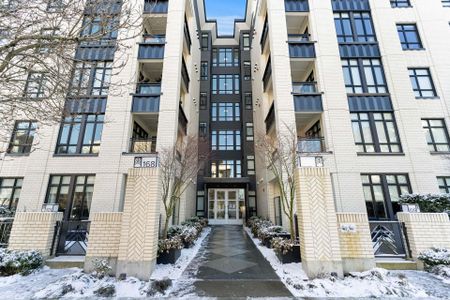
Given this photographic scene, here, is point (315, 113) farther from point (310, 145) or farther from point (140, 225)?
point (140, 225)

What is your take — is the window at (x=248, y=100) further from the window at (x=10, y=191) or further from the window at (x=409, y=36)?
the window at (x=10, y=191)

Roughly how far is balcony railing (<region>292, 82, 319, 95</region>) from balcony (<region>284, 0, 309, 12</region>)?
6035 millimetres

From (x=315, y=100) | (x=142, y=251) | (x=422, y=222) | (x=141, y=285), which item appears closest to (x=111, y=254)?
(x=142, y=251)

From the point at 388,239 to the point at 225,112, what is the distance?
67.6ft

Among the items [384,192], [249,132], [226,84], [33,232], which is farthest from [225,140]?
[33,232]

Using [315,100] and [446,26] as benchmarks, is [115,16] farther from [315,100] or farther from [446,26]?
[446,26]

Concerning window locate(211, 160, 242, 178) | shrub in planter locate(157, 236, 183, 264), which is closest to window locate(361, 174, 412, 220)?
shrub in planter locate(157, 236, 183, 264)

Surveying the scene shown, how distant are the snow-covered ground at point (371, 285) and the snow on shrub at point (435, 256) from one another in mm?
387

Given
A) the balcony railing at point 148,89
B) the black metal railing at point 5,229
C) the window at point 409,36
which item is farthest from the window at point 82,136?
the window at point 409,36

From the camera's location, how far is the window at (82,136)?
44.1ft

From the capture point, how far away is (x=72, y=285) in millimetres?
5289

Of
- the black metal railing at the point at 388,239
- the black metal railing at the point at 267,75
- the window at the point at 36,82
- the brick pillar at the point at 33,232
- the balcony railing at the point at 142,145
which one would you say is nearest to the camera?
the window at the point at 36,82

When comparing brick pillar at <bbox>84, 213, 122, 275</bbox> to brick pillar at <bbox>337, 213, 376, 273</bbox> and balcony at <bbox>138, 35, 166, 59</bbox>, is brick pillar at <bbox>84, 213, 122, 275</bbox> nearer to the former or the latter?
brick pillar at <bbox>337, 213, 376, 273</bbox>

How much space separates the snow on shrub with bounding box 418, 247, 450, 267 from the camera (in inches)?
248
